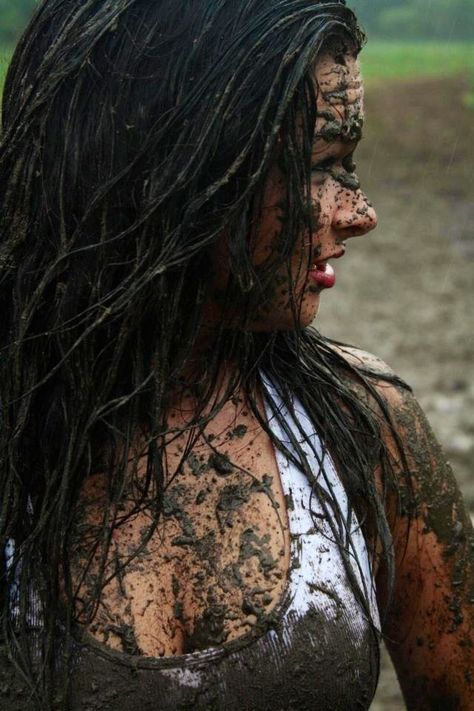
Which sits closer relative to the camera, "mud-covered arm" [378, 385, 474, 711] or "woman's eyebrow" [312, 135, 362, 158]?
"woman's eyebrow" [312, 135, 362, 158]

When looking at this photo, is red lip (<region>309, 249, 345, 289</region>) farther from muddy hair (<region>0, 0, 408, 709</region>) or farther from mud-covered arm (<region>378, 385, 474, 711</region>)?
mud-covered arm (<region>378, 385, 474, 711</region>)

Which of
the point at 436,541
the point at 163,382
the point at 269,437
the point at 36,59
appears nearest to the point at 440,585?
the point at 436,541

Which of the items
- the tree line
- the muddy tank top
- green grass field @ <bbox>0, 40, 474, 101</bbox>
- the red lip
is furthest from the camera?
green grass field @ <bbox>0, 40, 474, 101</bbox>

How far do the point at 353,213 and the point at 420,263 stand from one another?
7.22 m

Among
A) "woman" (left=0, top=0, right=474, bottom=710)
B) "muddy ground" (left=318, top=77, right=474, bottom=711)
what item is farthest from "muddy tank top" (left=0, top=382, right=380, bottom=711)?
"muddy ground" (left=318, top=77, right=474, bottom=711)

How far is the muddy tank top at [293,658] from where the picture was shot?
174 centimetres

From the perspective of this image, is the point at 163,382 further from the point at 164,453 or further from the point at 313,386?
the point at 313,386

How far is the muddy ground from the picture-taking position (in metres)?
6.46

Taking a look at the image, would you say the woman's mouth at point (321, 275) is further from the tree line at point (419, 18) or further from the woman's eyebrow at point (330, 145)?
the tree line at point (419, 18)

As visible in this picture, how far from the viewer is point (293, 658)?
5.83ft

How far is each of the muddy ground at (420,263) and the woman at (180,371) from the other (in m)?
2.25

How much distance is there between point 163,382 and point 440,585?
0.58 metres

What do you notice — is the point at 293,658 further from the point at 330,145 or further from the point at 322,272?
the point at 330,145

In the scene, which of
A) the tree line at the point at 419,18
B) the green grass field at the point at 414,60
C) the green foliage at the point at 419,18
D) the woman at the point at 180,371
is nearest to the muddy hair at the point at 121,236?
the woman at the point at 180,371
